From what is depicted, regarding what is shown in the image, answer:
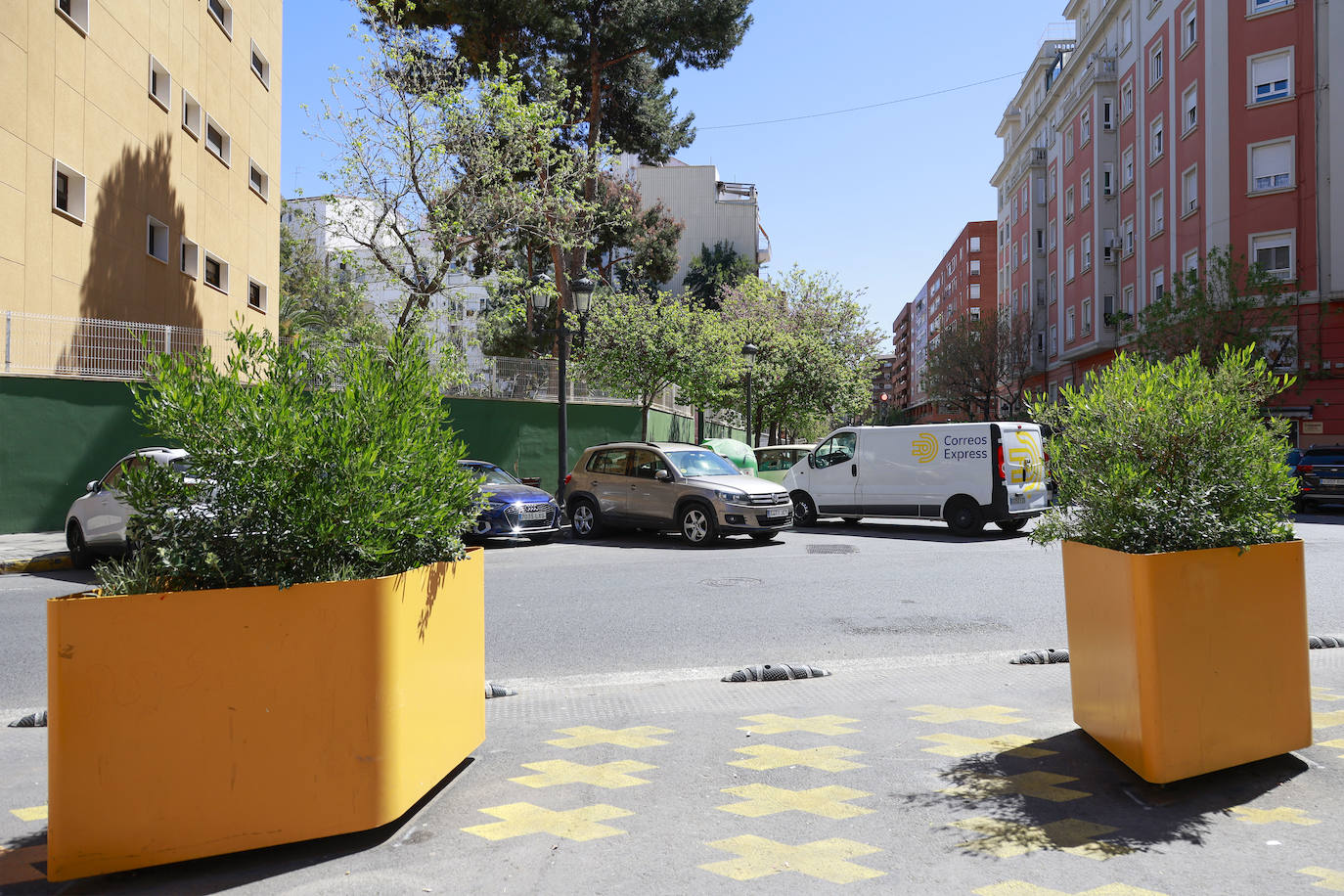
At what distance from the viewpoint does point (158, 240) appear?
21875mm

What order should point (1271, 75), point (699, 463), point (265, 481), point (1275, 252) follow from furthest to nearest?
point (1275, 252), point (1271, 75), point (699, 463), point (265, 481)

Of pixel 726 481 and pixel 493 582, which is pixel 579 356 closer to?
pixel 726 481

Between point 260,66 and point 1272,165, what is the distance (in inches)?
1199

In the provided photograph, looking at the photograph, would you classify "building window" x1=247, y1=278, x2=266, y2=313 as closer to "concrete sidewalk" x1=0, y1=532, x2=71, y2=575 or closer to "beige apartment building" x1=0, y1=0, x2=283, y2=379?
"beige apartment building" x1=0, y1=0, x2=283, y2=379

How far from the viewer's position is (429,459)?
12.8 feet

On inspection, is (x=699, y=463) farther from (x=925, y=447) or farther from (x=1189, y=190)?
(x=1189, y=190)

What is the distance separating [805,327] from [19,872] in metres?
41.5

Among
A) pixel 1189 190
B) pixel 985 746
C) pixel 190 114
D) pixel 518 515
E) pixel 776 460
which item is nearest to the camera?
pixel 985 746

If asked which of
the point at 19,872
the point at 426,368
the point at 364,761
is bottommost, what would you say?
the point at 19,872

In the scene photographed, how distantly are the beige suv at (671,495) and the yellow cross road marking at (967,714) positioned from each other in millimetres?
9775

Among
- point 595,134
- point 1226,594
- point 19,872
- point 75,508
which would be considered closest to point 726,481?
point 75,508

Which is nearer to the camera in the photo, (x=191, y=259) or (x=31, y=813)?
(x=31, y=813)

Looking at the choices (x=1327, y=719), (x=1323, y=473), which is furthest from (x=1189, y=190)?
(x=1327, y=719)

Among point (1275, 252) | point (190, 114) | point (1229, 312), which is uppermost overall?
point (190, 114)
